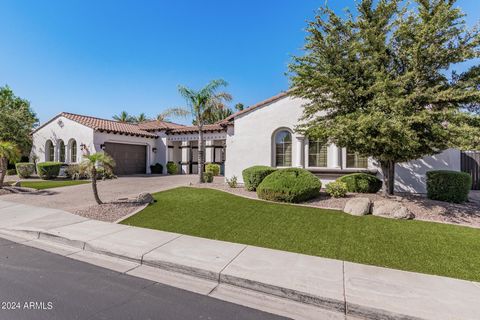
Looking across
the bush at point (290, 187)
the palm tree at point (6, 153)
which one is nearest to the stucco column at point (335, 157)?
the bush at point (290, 187)

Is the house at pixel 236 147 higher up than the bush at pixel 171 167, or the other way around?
the house at pixel 236 147

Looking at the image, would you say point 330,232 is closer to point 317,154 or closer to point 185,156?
point 317,154

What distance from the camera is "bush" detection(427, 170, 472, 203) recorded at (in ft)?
27.6

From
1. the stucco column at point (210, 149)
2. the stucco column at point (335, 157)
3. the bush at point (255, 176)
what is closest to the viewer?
the bush at point (255, 176)

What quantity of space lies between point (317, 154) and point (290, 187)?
14.6 ft

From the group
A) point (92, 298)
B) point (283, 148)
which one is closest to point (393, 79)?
point (283, 148)

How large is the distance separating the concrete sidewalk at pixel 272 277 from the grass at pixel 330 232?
483 millimetres

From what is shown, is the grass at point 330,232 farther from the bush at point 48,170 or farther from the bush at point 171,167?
the bush at point 48,170

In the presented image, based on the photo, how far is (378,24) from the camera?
7.75 m

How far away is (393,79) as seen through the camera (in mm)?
7863

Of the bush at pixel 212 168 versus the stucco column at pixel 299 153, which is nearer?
the stucco column at pixel 299 153

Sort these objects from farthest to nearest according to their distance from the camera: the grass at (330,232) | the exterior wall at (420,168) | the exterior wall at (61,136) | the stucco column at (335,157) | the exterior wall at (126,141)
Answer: the exterior wall at (61,136) → the exterior wall at (126,141) → the stucco column at (335,157) → the exterior wall at (420,168) → the grass at (330,232)

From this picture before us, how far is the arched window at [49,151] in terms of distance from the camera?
20.6 m

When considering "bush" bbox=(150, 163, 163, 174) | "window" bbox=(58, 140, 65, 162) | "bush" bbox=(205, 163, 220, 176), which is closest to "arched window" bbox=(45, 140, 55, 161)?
"window" bbox=(58, 140, 65, 162)
